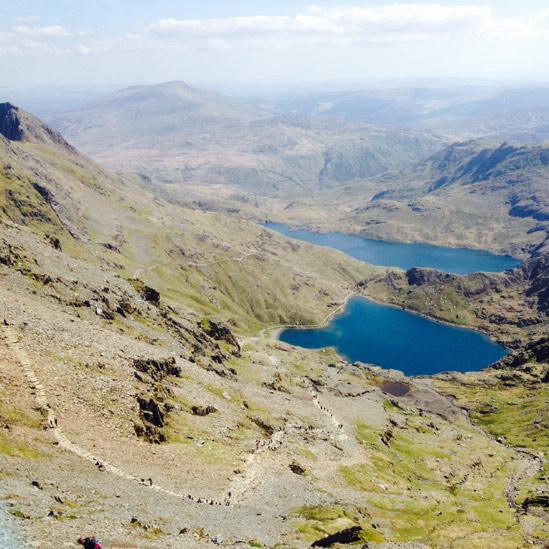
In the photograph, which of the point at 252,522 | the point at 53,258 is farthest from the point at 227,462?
the point at 53,258

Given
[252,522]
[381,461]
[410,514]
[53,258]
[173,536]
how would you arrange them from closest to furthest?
[173,536] → [252,522] → [410,514] → [381,461] → [53,258]

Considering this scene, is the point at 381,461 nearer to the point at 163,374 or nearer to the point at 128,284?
the point at 163,374

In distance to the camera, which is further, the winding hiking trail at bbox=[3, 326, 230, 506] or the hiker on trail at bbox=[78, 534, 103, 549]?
the winding hiking trail at bbox=[3, 326, 230, 506]

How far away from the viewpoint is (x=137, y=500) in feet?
206

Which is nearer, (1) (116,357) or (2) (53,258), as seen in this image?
(1) (116,357)

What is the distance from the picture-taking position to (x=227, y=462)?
300ft

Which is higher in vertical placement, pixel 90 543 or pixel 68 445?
pixel 90 543

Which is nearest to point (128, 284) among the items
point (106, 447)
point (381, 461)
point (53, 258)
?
point (53, 258)

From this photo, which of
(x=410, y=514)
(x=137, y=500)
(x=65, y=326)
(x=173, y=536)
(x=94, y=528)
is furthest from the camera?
(x=410, y=514)

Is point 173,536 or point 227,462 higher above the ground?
point 173,536

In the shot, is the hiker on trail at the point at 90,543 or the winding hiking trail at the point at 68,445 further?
the winding hiking trail at the point at 68,445

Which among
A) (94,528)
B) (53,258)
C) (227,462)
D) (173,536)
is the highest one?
(53,258)

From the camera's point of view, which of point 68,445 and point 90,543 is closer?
point 90,543

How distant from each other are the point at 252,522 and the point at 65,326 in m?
50.4
